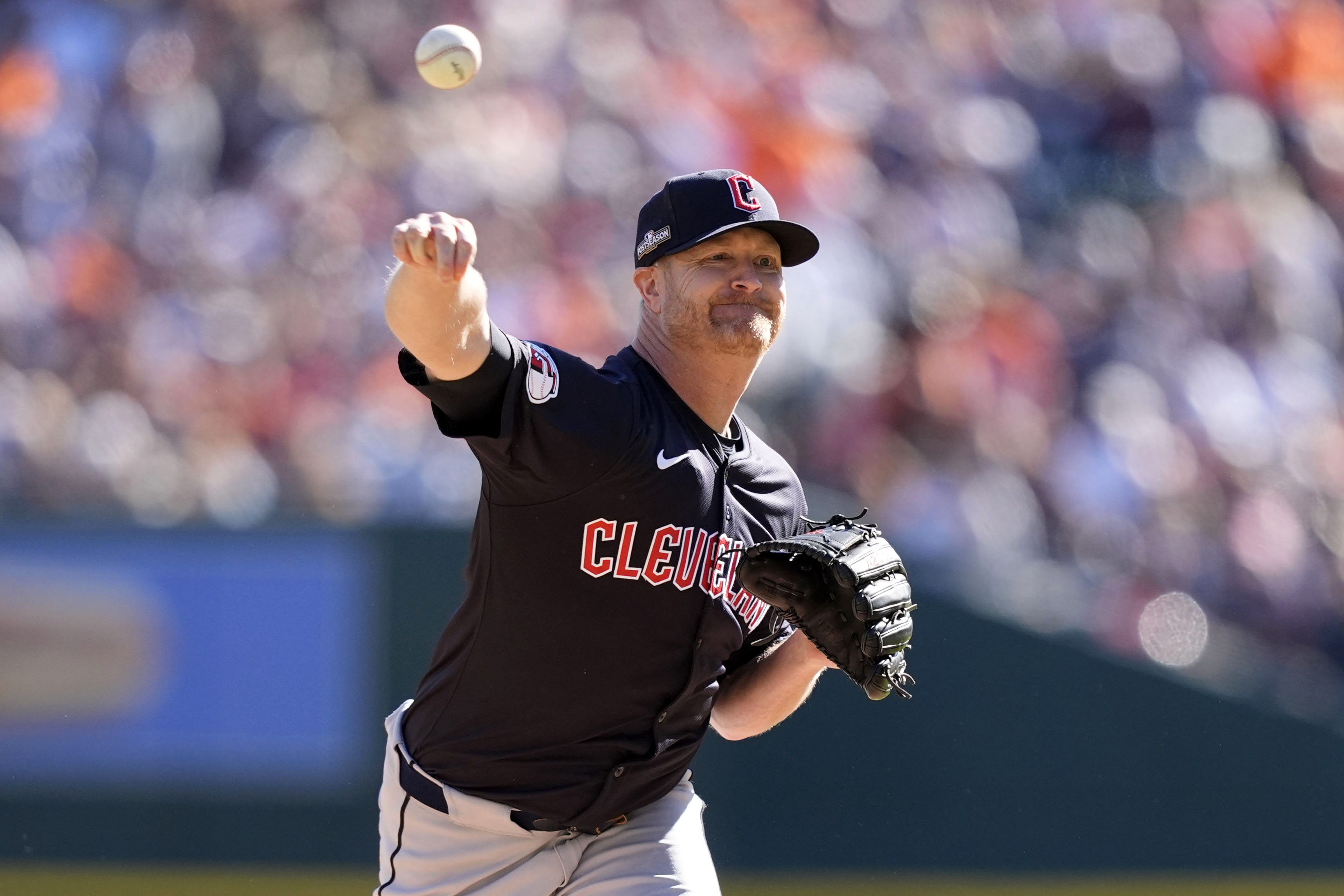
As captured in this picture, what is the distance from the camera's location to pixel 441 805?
10.2 feet

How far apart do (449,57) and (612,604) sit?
160 cm

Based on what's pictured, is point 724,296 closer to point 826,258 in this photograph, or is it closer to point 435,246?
point 435,246

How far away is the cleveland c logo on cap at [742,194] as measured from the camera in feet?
10.6

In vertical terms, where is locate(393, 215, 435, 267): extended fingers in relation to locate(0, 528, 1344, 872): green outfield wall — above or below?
above

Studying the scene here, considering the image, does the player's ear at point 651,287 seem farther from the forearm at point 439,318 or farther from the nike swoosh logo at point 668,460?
the forearm at point 439,318

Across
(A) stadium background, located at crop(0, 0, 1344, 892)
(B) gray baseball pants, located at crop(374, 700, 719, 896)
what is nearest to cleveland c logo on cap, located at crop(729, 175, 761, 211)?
(B) gray baseball pants, located at crop(374, 700, 719, 896)

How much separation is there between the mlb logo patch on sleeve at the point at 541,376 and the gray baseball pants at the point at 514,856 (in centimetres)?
88

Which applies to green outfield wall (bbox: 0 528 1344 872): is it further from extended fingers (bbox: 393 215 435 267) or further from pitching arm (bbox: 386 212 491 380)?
extended fingers (bbox: 393 215 435 267)

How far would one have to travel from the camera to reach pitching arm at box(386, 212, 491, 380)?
96.1 inches

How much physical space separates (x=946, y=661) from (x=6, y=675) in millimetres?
3415

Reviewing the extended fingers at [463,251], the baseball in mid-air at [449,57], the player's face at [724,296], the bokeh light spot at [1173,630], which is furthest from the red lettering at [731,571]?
the bokeh light spot at [1173,630]

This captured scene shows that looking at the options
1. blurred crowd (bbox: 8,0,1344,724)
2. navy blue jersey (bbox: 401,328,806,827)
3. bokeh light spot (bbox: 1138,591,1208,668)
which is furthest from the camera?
blurred crowd (bbox: 8,0,1344,724)

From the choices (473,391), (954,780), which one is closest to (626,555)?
(473,391)

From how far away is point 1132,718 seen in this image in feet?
17.7
